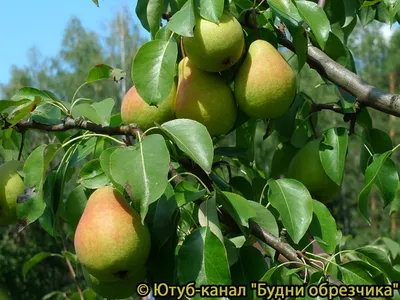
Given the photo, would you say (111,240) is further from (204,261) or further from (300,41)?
(300,41)

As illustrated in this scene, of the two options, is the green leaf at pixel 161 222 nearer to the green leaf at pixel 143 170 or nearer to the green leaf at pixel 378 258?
the green leaf at pixel 143 170

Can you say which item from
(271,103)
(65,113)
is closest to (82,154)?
(65,113)

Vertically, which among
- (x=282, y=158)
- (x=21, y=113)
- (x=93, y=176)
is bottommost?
(x=282, y=158)

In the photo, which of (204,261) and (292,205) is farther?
(292,205)

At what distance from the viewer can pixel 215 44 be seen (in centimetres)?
94

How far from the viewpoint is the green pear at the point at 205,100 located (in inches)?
39.0

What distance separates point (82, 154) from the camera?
1.09 metres

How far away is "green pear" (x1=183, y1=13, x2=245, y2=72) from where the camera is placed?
0.95 meters

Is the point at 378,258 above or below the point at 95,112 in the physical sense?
below

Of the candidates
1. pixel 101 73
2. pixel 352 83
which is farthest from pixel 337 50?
pixel 101 73

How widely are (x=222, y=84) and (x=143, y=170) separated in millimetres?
290

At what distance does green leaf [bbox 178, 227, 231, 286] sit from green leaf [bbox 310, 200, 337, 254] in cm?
26

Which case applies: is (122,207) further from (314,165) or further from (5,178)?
(314,165)

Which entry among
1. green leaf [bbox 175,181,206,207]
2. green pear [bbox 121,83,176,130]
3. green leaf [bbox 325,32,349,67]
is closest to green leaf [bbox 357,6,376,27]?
green leaf [bbox 325,32,349,67]
